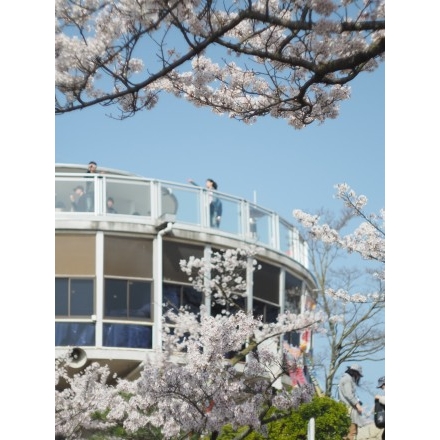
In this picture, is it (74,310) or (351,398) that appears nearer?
(351,398)

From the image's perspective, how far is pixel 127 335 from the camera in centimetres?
402

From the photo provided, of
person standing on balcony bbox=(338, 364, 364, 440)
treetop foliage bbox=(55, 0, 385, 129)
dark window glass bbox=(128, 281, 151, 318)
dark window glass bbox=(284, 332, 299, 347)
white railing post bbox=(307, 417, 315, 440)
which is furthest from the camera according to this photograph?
dark window glass bbox=(128, 281, 151, 318)

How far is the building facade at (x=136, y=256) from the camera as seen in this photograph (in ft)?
13.1

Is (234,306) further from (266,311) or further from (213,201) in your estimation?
(213,201)

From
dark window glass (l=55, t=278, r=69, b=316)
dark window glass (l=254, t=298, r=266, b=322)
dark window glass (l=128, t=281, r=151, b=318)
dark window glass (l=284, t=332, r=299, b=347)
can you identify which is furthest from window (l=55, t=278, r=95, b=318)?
dark window glass (l=284, t=332, r=299, b=347)

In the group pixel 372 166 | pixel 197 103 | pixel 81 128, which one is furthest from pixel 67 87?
pixel 372 166

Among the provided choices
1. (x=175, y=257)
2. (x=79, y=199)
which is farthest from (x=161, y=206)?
(x=79, y=199)

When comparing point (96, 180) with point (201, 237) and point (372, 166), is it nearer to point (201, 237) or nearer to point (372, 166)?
point (201, 237)

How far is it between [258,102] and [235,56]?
0.19 m

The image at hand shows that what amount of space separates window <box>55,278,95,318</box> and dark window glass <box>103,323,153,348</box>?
10 centimetres

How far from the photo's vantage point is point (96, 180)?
4.11m

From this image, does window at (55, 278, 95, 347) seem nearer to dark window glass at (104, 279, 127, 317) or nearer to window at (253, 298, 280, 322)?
dark window glass at (104, 279, 127, 317)

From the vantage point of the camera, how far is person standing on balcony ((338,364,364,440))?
368 centimetres

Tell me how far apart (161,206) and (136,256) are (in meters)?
0.21
